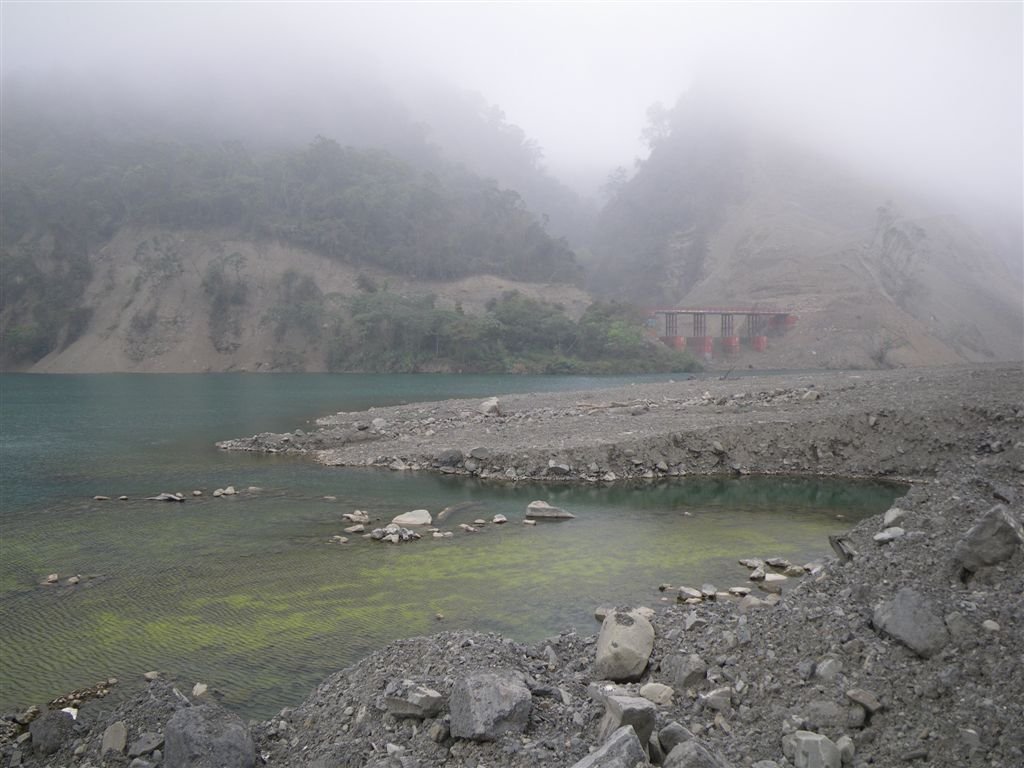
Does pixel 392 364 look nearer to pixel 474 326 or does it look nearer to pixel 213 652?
pixel 474 326

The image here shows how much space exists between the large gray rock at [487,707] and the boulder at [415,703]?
18 centimetres

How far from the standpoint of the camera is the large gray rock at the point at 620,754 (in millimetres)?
5109

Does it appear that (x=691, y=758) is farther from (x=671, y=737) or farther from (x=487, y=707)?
(x=487, y=707)

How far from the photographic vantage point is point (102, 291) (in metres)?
90.3

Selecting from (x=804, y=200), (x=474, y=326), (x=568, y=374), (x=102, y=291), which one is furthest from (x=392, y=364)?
(x=804, y=200)

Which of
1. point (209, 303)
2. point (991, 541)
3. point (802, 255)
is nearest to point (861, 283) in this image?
point (802, 255)

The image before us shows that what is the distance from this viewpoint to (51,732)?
7.15 m

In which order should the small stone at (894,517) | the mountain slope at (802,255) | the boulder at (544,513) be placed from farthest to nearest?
the mountain slope at (802,255), the boulder at (544,513), the small stone at (894,517)

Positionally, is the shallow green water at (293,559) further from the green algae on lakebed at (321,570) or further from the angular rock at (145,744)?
the angular rock at (145,744)

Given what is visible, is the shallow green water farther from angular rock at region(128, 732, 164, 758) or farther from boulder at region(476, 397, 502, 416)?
boulder at region(476, 397, 502, 416)

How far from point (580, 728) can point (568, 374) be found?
70.8 metres

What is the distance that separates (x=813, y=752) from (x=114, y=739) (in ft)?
20.2

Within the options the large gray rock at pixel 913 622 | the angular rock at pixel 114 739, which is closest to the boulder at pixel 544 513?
the large gray rock at pixel 913 622

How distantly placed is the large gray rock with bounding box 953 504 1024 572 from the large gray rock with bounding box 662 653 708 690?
9.65 feet
